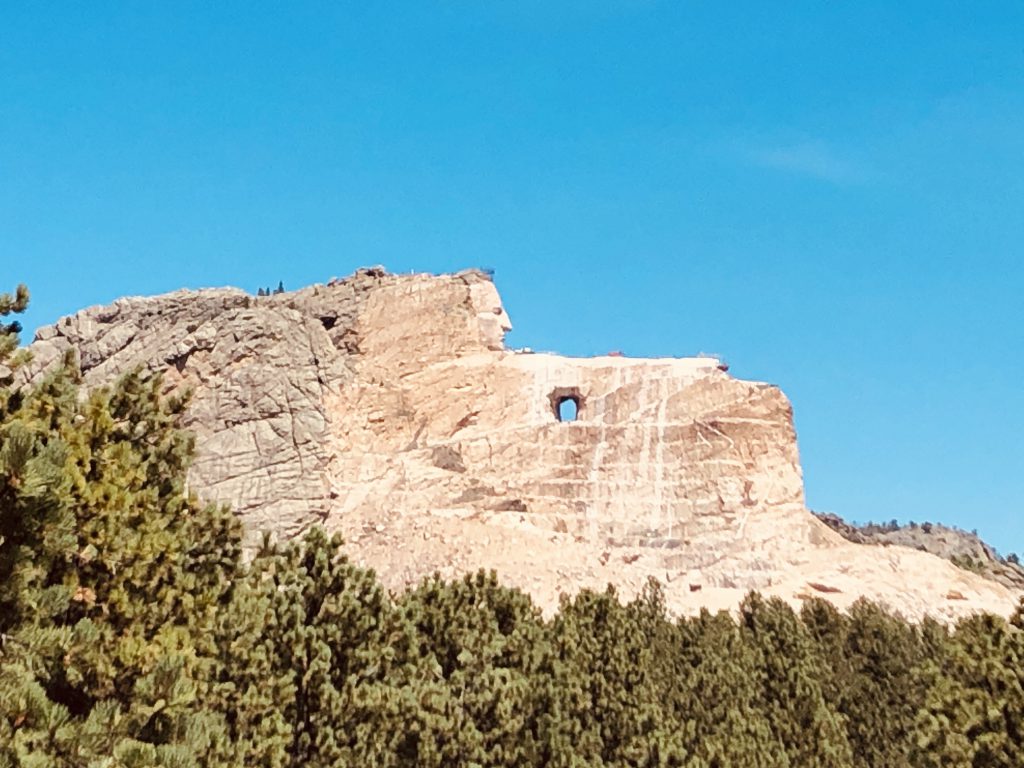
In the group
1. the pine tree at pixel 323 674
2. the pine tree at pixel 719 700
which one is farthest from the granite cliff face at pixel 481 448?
the pine tree at pixel 323 674

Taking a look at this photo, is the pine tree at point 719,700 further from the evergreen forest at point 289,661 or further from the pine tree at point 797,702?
the pine tree at point 797,702

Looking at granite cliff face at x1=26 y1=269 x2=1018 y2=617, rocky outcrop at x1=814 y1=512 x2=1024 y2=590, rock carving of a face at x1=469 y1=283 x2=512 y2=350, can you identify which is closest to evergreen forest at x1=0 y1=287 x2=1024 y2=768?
granite cliff face at x1=26 y1=269 x2=1018 y2=617

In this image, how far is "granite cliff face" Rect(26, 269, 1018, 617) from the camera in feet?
182

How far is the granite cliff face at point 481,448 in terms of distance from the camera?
55.4 metres

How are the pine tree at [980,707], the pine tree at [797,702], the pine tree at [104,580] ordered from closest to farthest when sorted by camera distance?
the pine tree at [104,580], the pine tree at [980,707], the pine tree at [797,702]

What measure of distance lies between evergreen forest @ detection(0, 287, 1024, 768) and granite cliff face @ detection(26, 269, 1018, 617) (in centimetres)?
2951

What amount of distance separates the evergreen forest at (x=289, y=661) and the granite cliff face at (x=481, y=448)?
96.8 ft

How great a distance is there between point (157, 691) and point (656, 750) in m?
12.8

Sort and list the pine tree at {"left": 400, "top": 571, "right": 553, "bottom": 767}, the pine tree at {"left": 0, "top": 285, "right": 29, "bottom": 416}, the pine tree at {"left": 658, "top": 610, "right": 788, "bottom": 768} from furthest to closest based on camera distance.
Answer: the pine tree at {"left": 658, "top": 610, "right": 788, "bottom": 768} → the pine tree at {"left": 400, "top": 571, "right": 553, "bottom": 767} → the pine tree at {"left": 0, "top": 285, "right": 29, "bottom": 416}

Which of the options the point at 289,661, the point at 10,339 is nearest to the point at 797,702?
the point at 289,661

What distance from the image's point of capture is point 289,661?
14.7m

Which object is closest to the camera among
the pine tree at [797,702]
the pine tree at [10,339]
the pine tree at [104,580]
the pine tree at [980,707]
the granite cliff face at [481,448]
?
the pine tree at [104,580]

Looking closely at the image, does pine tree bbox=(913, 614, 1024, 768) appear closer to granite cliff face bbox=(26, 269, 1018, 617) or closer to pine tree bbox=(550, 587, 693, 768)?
pine tree bbox=(550, 587, 693, 768)

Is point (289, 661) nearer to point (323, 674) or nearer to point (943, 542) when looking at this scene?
point (323, 674)
